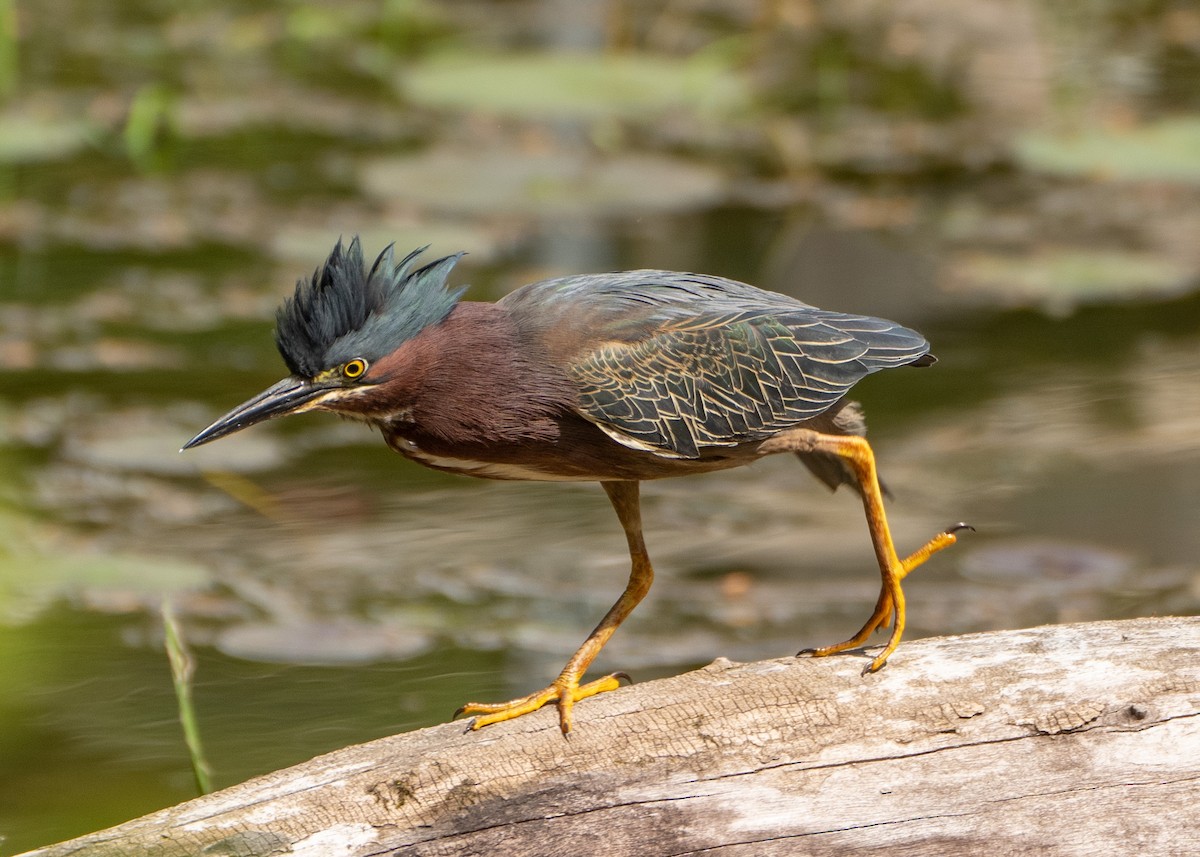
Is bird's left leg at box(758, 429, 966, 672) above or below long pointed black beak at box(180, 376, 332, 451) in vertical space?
below

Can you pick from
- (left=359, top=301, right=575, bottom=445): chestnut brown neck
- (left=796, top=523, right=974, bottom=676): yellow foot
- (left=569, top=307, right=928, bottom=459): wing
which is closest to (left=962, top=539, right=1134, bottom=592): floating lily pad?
(left=796, top=523, right=974, bottom=676): yellow foot

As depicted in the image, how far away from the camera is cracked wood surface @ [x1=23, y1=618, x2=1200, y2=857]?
305cm

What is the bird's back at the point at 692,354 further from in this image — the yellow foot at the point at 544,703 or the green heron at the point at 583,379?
the yellow foot at the point at 544,703

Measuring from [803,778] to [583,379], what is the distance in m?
0.99

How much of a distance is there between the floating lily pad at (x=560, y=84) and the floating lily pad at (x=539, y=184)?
33 centimetres

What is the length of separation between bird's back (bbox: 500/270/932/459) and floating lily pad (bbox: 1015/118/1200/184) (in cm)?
554

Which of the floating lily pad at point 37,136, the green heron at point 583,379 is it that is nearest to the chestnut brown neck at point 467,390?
the green heron at point 583,379

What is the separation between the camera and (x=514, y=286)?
8.36m

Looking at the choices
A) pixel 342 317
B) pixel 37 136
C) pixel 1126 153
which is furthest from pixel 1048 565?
pixel 37 136

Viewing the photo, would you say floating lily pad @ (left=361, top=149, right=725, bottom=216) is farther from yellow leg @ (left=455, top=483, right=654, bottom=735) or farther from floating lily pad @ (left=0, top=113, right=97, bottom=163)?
yellow leg @ (left=455, top=483, right=654, bottom=735)

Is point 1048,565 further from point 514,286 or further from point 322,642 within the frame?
point 514,286

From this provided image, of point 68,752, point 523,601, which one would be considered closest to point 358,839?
point 68,752

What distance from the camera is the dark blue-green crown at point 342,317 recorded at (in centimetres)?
339

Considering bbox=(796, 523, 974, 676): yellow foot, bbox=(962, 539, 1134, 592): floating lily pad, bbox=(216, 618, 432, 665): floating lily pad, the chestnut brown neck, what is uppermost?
the chestnut brown neck
